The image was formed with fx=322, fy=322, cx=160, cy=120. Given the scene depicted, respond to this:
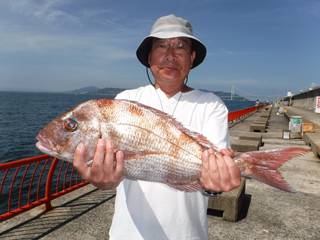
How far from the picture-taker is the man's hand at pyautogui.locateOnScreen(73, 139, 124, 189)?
2.36 metres

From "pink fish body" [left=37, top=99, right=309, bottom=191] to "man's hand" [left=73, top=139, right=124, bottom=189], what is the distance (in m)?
0.05

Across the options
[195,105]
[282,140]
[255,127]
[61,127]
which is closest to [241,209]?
[195,105]

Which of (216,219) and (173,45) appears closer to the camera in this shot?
(173,45)

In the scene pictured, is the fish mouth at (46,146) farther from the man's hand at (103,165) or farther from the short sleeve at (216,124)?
the short sleeve at (216,124)

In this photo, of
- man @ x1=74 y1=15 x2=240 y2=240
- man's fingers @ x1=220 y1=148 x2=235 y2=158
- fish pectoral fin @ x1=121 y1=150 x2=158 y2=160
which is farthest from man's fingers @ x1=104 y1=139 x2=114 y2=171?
man's fingers @ x1=220 y1=148 x2=235 y2=158

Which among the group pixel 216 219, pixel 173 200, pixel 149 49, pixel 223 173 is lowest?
pixel 216 219

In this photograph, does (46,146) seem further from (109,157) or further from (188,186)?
(188,186)

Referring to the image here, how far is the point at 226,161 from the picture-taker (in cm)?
239

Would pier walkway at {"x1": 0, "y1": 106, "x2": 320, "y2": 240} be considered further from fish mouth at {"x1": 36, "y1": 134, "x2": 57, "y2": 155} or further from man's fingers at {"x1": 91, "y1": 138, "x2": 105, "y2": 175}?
man's fingers at {"x1": 91, "y1": 138, "x2": 105, "y2": 175}

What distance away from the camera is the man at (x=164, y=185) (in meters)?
2.40

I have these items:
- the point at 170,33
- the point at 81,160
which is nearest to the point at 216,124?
the point at 170,33

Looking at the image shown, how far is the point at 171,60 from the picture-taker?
271 cm

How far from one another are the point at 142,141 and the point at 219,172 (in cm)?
62

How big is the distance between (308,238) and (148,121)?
4711 mm
